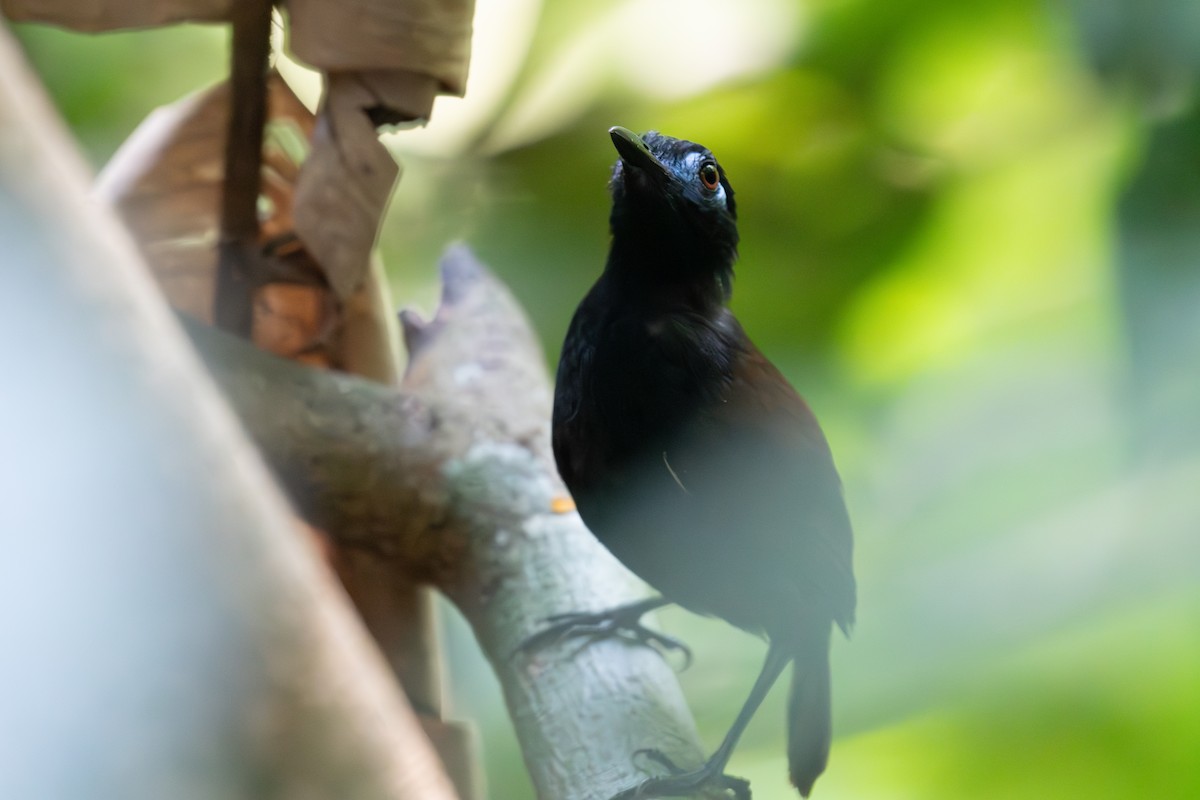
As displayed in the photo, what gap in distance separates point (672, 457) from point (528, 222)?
0.72 metres

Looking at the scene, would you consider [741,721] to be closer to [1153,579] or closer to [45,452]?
[1153,579]

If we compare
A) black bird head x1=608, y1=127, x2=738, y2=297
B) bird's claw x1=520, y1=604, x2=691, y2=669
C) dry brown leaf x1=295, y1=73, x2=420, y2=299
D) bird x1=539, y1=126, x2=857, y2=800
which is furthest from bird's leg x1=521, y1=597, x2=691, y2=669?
dry brown leaf x1=295, y1=73, x2=420, y2=299

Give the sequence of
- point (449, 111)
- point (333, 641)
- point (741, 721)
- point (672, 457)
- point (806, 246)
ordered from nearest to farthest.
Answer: point (333, 641)
point (672, 457)
point (741, 721)
point (449, 111)
point (806, 246)

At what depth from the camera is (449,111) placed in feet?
5.02

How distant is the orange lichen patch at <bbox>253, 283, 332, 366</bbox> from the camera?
1.77 metres

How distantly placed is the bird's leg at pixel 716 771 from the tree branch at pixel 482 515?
3 centimetres

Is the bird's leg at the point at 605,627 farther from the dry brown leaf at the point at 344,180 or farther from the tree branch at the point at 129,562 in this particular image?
the tree branch at the point at 129,562

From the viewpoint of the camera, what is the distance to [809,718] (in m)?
1.47

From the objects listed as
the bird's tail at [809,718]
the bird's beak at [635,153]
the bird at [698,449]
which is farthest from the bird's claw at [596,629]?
the bird's beak at [635,153]

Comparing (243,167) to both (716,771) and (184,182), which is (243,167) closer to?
(184,182)

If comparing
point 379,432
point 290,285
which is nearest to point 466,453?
point 379,432

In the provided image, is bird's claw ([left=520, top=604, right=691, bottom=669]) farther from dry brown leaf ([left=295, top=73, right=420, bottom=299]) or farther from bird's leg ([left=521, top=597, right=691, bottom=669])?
dry brown leaf ([left=295, top=73, right=420, bottom=299])

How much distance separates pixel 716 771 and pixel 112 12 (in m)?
1.25

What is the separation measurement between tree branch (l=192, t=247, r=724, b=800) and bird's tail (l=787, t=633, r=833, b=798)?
0.16 m
